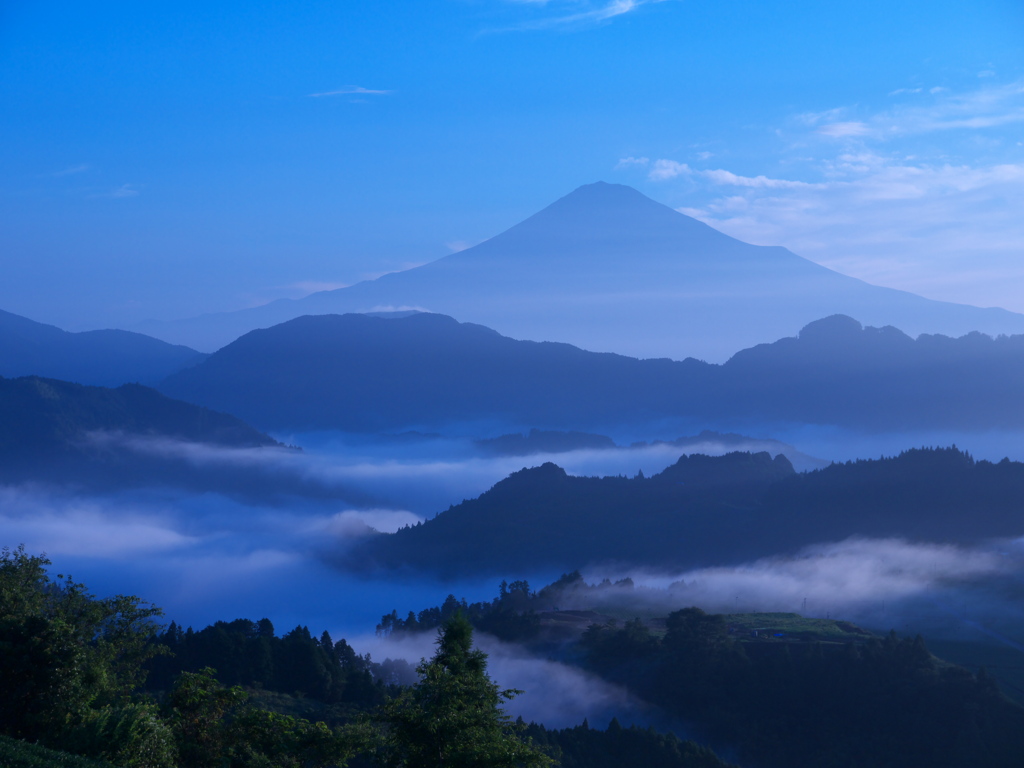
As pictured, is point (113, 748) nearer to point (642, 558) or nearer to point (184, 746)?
point (184, 746)

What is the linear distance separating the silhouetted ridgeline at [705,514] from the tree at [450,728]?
135 meters

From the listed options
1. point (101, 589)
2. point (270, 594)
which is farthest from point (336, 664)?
point (101, 589)

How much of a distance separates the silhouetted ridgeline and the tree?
135200mm

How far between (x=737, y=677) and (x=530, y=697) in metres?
18.1

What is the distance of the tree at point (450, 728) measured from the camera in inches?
735

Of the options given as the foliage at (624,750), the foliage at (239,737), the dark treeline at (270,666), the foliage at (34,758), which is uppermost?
the foliage at (34,758)

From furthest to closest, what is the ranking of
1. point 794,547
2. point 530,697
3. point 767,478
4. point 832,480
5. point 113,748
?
point 767,478
point 832,480
point 794,547
point 530,697
point 113,748

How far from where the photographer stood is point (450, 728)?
18.9 m

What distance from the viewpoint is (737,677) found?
2768 inches

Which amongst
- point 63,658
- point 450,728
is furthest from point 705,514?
point 63,658

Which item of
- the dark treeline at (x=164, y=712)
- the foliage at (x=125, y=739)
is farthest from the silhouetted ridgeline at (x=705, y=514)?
the foliage at (x=125, y=739)

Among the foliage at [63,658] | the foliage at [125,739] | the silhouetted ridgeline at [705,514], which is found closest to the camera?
the foliage at [125,739]

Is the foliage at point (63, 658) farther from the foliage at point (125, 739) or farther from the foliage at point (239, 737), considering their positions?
the foliage at point (239, 737)

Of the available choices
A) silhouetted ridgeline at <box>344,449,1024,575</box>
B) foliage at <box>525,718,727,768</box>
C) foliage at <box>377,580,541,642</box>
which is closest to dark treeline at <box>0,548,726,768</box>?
→ foliage at <box>525,718,727,768</box>
